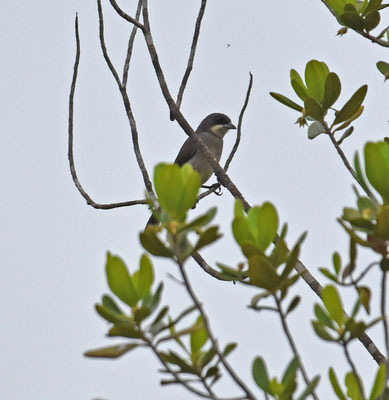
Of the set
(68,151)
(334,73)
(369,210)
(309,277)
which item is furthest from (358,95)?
(68,151)

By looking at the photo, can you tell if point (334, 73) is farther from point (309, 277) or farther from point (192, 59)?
point (192, 59)

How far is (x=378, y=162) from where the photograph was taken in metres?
1.87

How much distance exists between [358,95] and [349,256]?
0.97 meters

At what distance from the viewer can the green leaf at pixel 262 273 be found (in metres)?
1.78

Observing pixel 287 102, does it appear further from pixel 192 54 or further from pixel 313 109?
pixel 192 54

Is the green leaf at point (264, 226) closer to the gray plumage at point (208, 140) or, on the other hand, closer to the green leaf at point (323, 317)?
the green leaf at point (323, 317)

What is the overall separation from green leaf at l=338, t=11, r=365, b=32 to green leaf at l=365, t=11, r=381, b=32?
0.06ft

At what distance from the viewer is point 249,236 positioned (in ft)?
6.11

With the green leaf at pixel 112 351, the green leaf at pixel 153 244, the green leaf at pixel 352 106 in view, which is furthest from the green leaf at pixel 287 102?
the green leaf at pixel 112 351

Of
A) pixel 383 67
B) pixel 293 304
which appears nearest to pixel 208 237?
pixel 293 304

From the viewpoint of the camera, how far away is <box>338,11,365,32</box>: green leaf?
9.67 feet

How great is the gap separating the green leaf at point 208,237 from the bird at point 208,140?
6.81 meters

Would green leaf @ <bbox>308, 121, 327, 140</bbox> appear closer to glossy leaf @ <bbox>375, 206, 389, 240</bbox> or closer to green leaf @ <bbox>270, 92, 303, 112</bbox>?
green leaf @ <bbox>270, 92, 303, 112</bbox>

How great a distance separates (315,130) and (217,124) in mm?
7297
